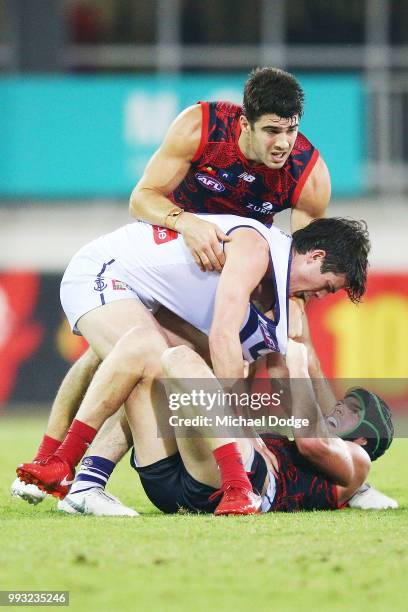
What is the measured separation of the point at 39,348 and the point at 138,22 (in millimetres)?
4678

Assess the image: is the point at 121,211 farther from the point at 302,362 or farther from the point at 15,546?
the point at 15,546

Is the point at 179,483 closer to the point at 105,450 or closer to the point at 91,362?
the point at 105,450

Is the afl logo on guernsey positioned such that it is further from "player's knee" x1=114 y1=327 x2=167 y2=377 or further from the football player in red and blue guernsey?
"player's knee" x1=114 y1=327 x2=167 y2=377

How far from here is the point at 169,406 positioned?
5.21 m

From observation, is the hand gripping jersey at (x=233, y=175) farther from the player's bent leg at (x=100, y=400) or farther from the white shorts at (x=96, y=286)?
the player's bent leg at (x=100, y=400)

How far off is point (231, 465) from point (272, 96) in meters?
1.65

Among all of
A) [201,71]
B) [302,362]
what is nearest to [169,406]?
[302,362]

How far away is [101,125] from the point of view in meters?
12.5

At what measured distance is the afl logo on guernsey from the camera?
6164mm

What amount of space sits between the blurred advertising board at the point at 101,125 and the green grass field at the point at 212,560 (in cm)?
721

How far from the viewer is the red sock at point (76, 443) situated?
527 cm

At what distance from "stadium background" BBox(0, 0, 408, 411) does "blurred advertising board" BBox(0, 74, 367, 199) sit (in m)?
0.01

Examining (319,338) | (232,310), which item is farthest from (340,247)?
(319,338)

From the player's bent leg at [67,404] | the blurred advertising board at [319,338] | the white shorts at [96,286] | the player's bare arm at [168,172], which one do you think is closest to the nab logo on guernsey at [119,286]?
the white shorts at [96,286]
